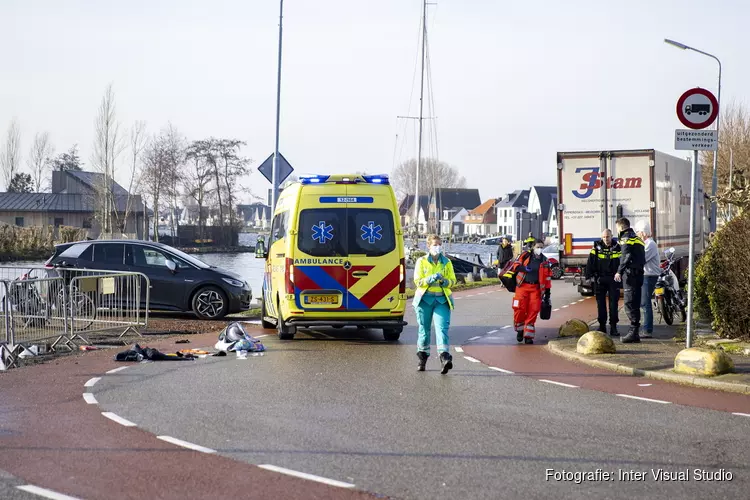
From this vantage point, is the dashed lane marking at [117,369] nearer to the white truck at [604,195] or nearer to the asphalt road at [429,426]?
the asphalt road at [429,426]

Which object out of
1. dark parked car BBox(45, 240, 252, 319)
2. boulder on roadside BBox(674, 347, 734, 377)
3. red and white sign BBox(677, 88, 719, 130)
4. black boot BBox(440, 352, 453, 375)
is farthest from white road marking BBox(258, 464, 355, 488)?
dark parked car BBox(45, 240, 252, 319)

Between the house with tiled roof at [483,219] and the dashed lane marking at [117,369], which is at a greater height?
the house with tiled roof at [483,219]

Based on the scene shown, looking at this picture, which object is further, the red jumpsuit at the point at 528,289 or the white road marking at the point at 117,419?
the red jumpsuit at the point at 528,289

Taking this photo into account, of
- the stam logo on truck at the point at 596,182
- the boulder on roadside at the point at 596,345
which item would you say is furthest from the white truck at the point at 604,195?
the boulder on roadside at the point at 596,345

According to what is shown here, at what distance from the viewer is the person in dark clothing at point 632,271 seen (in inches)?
571

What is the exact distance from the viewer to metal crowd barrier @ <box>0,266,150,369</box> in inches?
A: 543

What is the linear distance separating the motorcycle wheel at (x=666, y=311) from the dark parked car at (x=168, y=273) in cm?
820

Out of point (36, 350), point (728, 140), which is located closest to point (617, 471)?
point (36, 350)

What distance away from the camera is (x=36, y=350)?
1409cm

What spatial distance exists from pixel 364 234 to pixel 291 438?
777 cm

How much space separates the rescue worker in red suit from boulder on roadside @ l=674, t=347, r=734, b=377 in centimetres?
422

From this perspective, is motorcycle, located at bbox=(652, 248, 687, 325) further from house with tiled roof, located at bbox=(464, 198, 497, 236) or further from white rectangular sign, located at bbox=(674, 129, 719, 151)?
house with tiled roof, located at bbox=(464, 198, 497, 236)

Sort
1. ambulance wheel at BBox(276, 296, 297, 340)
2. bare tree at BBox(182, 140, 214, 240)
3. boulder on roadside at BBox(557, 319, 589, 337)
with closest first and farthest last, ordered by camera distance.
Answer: ambulance wheel at BBox(276, 296, 297, 340), boulder on roadside at BBox(557, 319, 589, 337), bare tree at BBox(182, 140, 214, 240)

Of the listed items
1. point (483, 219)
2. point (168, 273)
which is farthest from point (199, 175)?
point (483, 219)
